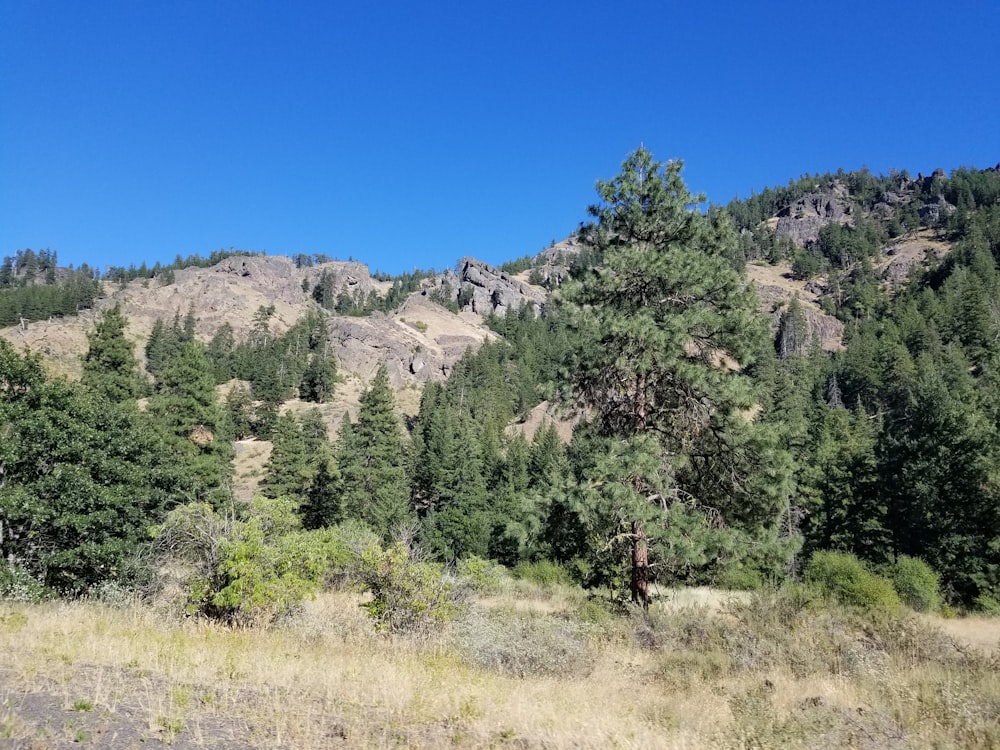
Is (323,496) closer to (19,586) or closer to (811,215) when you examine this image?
(19,586)

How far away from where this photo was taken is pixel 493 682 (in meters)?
6.77

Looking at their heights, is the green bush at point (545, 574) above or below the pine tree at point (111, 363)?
below

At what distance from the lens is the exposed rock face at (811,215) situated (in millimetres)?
181938

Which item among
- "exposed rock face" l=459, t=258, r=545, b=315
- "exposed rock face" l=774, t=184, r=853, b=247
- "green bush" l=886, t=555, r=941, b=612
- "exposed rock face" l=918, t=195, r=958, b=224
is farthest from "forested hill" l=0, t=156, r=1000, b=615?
"exposed rock face" l=774, t=184, r=853, b=247

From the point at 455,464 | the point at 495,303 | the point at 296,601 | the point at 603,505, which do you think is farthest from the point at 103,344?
the point at 495,303

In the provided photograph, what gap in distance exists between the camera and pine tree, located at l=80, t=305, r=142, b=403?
22.4 meters

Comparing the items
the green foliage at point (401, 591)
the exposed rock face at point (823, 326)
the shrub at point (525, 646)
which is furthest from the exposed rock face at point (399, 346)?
the green foliage at point (401, 591)

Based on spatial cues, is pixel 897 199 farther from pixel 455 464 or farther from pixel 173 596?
pixel 173 596

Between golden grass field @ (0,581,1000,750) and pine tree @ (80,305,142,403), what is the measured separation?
50.6ft

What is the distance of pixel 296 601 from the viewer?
28.2 feet

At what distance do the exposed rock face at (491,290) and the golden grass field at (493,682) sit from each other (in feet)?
429

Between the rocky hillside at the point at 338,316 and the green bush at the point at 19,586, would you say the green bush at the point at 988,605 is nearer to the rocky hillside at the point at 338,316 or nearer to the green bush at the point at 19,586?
the green bush at the point at 19,586

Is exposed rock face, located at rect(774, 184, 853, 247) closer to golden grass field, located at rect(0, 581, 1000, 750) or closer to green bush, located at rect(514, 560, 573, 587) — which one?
green bush, located at rect(514, 560, 573, 587)

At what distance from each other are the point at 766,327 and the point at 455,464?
38228 millimetres
